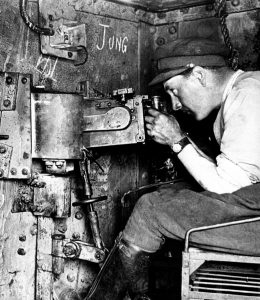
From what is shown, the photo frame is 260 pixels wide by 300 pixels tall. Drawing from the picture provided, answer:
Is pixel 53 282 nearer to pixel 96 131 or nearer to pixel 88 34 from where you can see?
pixel 96 131

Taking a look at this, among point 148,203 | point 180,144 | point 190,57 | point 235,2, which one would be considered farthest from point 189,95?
point 235,2

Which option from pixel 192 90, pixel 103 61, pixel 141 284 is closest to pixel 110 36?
pixel 103 61

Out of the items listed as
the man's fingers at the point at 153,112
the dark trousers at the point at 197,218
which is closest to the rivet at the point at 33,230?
the dark trousers at the point at 197,218

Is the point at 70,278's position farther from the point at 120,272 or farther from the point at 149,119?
the point at 149,119

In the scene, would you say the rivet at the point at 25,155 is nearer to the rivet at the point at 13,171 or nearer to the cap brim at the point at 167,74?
the rivet at the point at 13,171

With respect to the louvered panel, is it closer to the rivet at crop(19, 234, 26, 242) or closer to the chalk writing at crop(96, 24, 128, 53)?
the rivet at crop(19, 234, 26, 242)

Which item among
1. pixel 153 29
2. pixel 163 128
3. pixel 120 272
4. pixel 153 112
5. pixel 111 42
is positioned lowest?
pixel 120 272

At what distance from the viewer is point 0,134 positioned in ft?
9.18

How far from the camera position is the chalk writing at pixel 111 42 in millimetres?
3395

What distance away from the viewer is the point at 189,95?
2.89 m

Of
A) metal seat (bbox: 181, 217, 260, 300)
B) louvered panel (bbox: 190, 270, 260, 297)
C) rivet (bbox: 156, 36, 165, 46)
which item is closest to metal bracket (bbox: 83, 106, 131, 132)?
metal seat (bbox: 181, 217, 260, 300)

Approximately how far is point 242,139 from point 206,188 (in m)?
0.36

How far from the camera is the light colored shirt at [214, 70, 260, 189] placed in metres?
2.37

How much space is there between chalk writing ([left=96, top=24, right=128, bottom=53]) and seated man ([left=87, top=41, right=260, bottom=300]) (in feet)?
2.40
